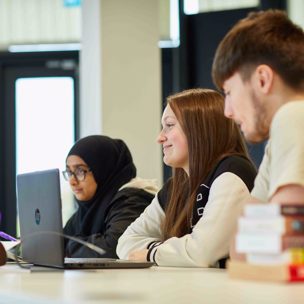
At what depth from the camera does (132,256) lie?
8.49 ft

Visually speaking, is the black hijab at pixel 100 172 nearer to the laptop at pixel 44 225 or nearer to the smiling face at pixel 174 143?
the smiling face at pixel 174 143

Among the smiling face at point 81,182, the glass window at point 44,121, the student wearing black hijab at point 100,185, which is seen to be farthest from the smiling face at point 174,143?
the glass window at point 44,121

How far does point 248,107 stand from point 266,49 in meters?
0.13

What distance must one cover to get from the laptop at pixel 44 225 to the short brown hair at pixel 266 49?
22.9 inches

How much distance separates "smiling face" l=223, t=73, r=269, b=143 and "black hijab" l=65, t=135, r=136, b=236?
197 centimetres

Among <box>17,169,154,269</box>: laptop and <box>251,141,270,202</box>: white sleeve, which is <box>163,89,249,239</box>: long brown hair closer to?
<box>17,169,154,269</box>: laptop

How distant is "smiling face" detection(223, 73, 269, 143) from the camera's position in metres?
1.75

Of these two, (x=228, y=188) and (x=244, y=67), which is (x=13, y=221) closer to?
(x=228, y=188)

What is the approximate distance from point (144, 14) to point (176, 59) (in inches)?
26.1

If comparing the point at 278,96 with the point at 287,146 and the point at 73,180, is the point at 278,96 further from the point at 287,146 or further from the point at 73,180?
the point at 73,180

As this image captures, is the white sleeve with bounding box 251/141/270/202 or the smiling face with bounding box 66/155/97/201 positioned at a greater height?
the white sleeve with bounding box 251/141/270/202

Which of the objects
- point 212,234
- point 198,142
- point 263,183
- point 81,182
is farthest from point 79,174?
point 263,183

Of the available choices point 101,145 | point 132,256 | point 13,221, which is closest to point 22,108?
point 13,221

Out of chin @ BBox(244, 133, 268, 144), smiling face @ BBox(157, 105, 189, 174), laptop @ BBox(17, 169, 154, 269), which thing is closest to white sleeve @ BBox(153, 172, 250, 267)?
laptop @ BBox(17, 169, 154, 269)
